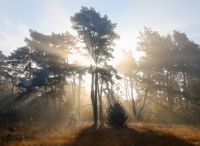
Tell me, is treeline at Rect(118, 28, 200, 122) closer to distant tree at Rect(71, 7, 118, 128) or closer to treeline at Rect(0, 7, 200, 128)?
treeline at Rect(0, 7, 200, 128)

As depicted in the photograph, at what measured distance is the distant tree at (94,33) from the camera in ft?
114

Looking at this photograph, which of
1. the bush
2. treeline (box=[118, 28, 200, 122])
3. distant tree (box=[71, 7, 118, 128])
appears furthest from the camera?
treeline (box=[118, 28, 200, 122])

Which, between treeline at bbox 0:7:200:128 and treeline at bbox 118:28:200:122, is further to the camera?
treeline at bbox 118:28:200:122

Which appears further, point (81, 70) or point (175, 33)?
point (175, 33)

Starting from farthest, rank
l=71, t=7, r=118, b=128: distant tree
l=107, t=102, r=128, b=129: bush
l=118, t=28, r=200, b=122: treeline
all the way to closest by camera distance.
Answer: l=118, t=28, r=200, b=122: treeline → l=71, t=7, r=118, b=128: distant tree → l=107, t=102, r=128, b=129: bush

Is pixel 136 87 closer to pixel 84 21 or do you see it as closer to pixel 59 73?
pixel 59 73

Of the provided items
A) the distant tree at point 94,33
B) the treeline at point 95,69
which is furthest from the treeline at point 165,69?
the distant tree at point 94,33

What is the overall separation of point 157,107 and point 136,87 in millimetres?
7519

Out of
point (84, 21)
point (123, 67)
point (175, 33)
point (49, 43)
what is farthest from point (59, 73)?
point (175, 33)

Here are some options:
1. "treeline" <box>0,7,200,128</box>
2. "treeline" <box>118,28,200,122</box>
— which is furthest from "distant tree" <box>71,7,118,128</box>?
"treeline" <box>118,28,200,122</box>

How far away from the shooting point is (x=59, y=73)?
141 feet

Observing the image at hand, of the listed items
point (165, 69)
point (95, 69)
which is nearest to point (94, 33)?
point (95, 69)

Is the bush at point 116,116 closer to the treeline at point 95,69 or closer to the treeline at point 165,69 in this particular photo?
the treeline at point 95,69

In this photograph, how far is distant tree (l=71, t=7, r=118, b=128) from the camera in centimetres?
3484
